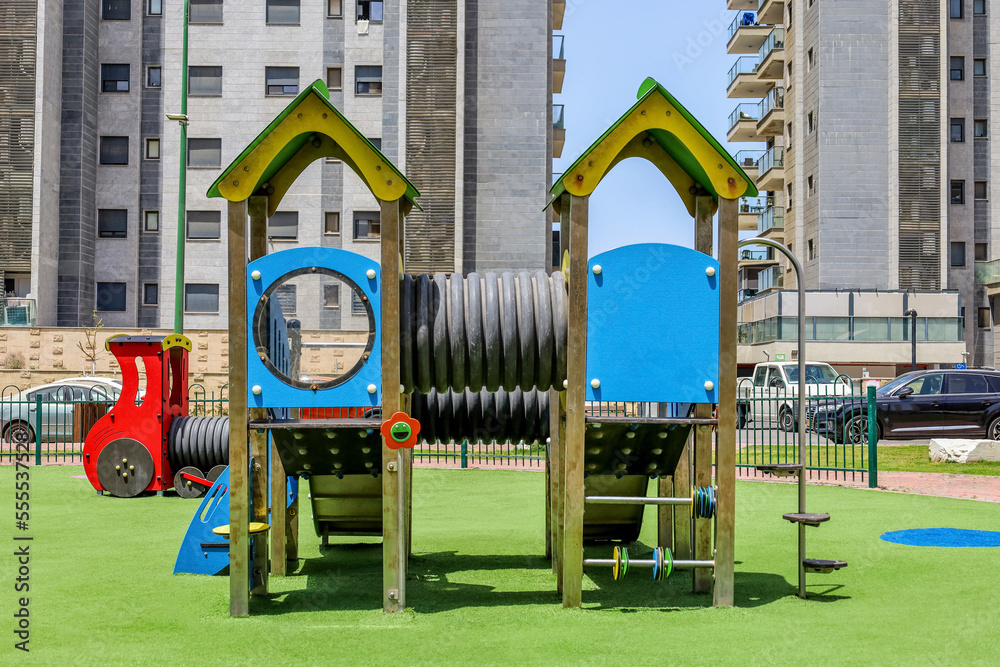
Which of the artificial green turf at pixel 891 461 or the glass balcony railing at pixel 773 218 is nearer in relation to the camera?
the artificial green turf at pixel 891 461

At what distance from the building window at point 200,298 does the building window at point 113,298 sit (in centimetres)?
291

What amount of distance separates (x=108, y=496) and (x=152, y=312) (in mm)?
31329

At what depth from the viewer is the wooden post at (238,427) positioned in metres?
6.80

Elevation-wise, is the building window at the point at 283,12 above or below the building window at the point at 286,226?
above

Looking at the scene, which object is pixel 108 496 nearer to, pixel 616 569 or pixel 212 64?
pixel 616 569

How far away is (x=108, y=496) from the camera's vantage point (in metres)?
13.9

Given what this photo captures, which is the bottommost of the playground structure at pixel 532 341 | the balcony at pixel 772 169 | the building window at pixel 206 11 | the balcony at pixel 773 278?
the playground structure at pixel 532 341

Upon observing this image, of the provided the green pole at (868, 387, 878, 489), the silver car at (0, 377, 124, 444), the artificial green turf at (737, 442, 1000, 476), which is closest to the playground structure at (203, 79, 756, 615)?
the green pole at (868, 387, 878, 489)

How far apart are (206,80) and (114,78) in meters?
4.09

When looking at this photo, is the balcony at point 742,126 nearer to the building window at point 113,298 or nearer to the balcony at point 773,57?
the balcony at point 773,57

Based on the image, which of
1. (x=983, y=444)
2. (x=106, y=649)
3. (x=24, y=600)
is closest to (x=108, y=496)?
(x=24, y=600)

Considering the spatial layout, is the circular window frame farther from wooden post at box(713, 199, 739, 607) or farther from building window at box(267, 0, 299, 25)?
building window at box(267, 0, 299, 25)

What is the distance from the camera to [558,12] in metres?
49.8

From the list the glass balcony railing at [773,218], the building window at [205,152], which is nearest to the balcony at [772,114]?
the glass balcony railing at [773,218]
